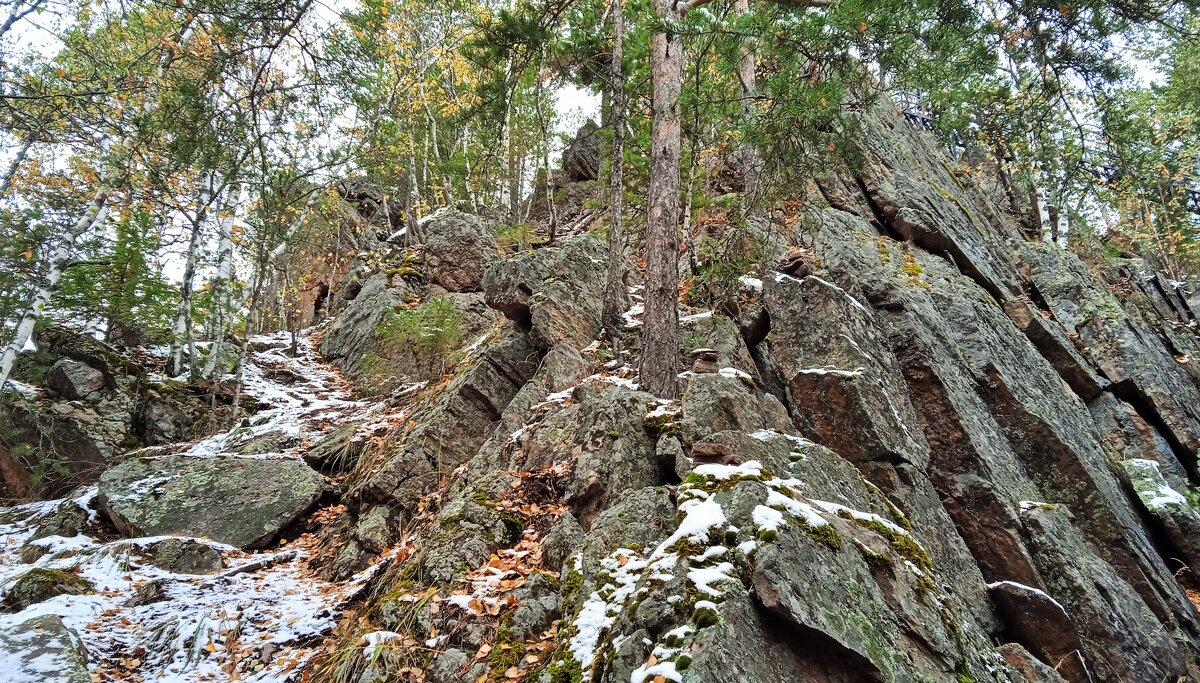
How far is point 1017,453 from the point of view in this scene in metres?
7.10

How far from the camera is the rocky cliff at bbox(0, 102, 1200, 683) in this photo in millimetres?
3357

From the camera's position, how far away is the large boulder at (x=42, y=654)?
147 inches

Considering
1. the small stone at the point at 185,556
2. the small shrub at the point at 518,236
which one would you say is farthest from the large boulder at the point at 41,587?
the small shrub at the point at 518,236

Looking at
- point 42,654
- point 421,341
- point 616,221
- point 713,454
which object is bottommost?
point 42,654

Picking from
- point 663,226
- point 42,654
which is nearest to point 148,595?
point 42,654

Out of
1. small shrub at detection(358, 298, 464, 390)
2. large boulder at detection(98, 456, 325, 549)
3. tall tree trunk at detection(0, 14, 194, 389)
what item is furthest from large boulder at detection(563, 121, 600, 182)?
large boulder at detection(98, 456, 325, 549)

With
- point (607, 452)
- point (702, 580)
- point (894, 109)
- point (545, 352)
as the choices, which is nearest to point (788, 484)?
point (702, 580)

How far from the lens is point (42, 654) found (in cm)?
396

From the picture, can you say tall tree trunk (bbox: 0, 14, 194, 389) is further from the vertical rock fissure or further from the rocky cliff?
the vertical rock fissure

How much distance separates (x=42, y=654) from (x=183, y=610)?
1.45 metres

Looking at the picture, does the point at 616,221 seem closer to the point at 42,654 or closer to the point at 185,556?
the point at 185,556

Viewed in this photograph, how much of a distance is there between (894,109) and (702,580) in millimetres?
15475

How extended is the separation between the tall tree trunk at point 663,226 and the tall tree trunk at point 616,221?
5.57 ft

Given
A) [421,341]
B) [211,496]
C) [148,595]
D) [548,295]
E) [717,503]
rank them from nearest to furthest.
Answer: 1. [717,503]
2. [148,595]
3. [211,496]
4. [548,295]
5. [421,341]
